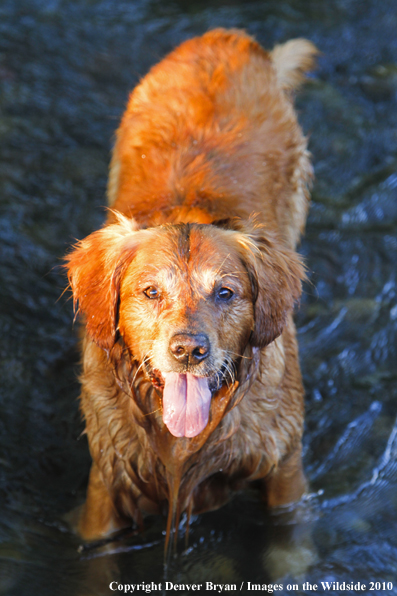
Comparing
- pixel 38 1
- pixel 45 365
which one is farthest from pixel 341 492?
pixel 38 1

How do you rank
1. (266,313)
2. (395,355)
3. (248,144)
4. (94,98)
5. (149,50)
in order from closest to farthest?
1. (266,313)
2. (248,144)
3. (395,355)
4. (94,98)
5. (149,50)

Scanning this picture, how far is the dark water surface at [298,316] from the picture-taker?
3.59 m

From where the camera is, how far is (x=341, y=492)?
3953mm

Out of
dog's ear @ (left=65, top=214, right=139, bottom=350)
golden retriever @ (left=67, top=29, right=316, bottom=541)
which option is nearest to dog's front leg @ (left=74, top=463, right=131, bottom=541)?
golden retriever @ (left=67, top=29, right=316, bottom=541)

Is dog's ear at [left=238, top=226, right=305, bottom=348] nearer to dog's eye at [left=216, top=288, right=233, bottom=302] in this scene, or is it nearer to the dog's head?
the dog's head

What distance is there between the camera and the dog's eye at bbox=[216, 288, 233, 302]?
9.37 feet

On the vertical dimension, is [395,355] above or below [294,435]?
above

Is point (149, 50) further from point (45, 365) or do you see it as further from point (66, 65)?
point (45, 365)

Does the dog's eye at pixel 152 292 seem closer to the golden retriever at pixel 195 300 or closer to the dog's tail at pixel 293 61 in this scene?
the golden retriever at pixel 195 300

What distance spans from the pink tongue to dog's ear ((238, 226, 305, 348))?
1.15 feet

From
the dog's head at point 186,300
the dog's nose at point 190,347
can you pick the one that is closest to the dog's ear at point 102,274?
the dog's head at point 186,300

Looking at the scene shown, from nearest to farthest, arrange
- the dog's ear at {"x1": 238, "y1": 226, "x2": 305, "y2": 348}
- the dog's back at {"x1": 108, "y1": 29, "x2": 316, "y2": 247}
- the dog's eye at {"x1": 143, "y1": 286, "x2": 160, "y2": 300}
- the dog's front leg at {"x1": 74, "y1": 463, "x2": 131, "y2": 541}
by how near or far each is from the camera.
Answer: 1. the dog's eye at {"x1": 143, "y1": 286, "x2": 160, "y2": 300}
2. the dog's ear at {"x1": 238, "y1": 226, "x2": 305, "y2": 348}
3. the dog's front leg at {"x1": 74, "y1": 463, "x2": 131, "y2": 541}
4. the dog's back at {"x1": 108, "y1": 29, "x2": 316, "y2": 247}

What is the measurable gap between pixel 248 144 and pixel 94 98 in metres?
2.99

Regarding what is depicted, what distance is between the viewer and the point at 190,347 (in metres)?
2.63
